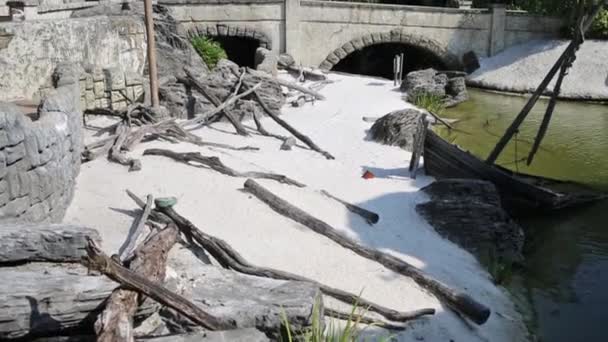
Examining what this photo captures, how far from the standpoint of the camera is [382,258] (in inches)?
285

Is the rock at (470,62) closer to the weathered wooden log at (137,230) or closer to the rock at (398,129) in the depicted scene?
the rock at (398,129)

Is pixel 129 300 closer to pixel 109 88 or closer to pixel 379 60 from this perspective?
pixel 109 88

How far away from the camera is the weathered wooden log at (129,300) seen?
151 inches

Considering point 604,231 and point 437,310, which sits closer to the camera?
point 437,310

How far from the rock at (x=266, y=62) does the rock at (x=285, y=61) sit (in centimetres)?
105

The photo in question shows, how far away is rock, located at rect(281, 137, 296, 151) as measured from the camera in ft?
38.2

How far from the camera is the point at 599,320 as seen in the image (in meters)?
7.14

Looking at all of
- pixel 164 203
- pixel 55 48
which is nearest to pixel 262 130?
pixel 55 48

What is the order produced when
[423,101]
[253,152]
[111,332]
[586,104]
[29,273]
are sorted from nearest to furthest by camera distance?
[111,332] < [29,273] < [253,152] < [423,101] < [586,104]

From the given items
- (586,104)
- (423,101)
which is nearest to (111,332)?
(423,101)

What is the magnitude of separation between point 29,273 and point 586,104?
19099 millimetres

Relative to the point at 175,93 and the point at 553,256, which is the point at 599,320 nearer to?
the point at 553,256

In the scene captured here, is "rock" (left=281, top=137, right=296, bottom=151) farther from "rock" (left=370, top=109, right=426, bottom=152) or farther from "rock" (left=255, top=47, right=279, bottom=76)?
"rock" (left=255, top=47, right=279, bottom=76)

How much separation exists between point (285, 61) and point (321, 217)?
13.8m
